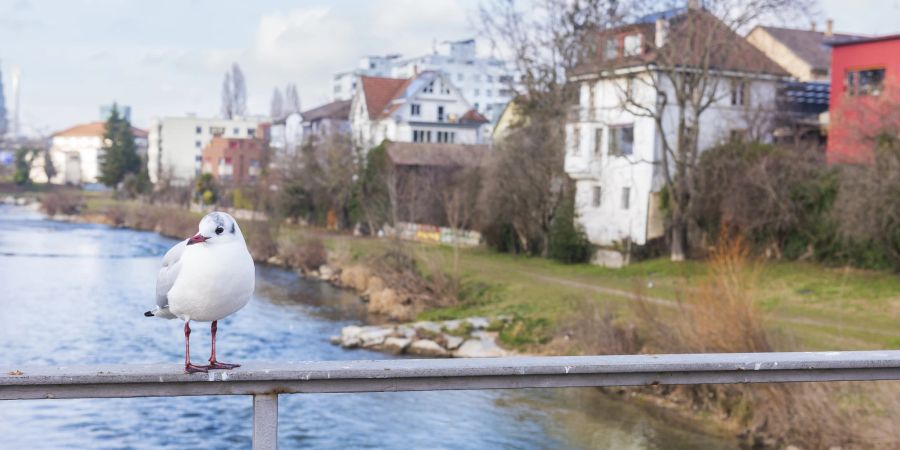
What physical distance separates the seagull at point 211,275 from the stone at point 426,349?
21.3 m

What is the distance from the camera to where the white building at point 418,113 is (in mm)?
70250

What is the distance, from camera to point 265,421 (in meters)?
4.43

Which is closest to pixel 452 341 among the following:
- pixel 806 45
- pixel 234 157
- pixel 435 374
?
pixel 435 374

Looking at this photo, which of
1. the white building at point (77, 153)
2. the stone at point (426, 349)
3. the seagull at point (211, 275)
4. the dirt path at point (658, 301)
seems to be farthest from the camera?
the white building at point (77, 153)

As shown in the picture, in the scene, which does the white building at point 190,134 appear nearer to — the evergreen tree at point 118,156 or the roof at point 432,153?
the evergreen tree at point 118,156

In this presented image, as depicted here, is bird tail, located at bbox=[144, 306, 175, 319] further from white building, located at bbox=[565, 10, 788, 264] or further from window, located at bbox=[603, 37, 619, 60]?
window, located at bbox=[603, 37, 619, 60]

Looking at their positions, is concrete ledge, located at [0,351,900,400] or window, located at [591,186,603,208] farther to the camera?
window, located at [591,186,603,208]

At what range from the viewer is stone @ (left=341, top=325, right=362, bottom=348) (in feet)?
88.3

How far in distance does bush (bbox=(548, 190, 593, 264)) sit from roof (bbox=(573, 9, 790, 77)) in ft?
18.8

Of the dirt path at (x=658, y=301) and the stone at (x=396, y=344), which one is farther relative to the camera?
the stone at (x=396, y=344)

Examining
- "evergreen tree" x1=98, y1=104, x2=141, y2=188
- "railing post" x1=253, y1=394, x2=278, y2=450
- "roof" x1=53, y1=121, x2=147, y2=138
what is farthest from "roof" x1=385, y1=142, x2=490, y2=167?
"roof" x1=53, y1=121, x2=147, y2=138

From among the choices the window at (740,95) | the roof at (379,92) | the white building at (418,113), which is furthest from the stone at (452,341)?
the roof at (379,92)

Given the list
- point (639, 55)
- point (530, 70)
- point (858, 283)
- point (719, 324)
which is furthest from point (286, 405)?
point (530, 70)

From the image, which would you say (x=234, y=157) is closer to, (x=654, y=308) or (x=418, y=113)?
(x=418, y=113)
